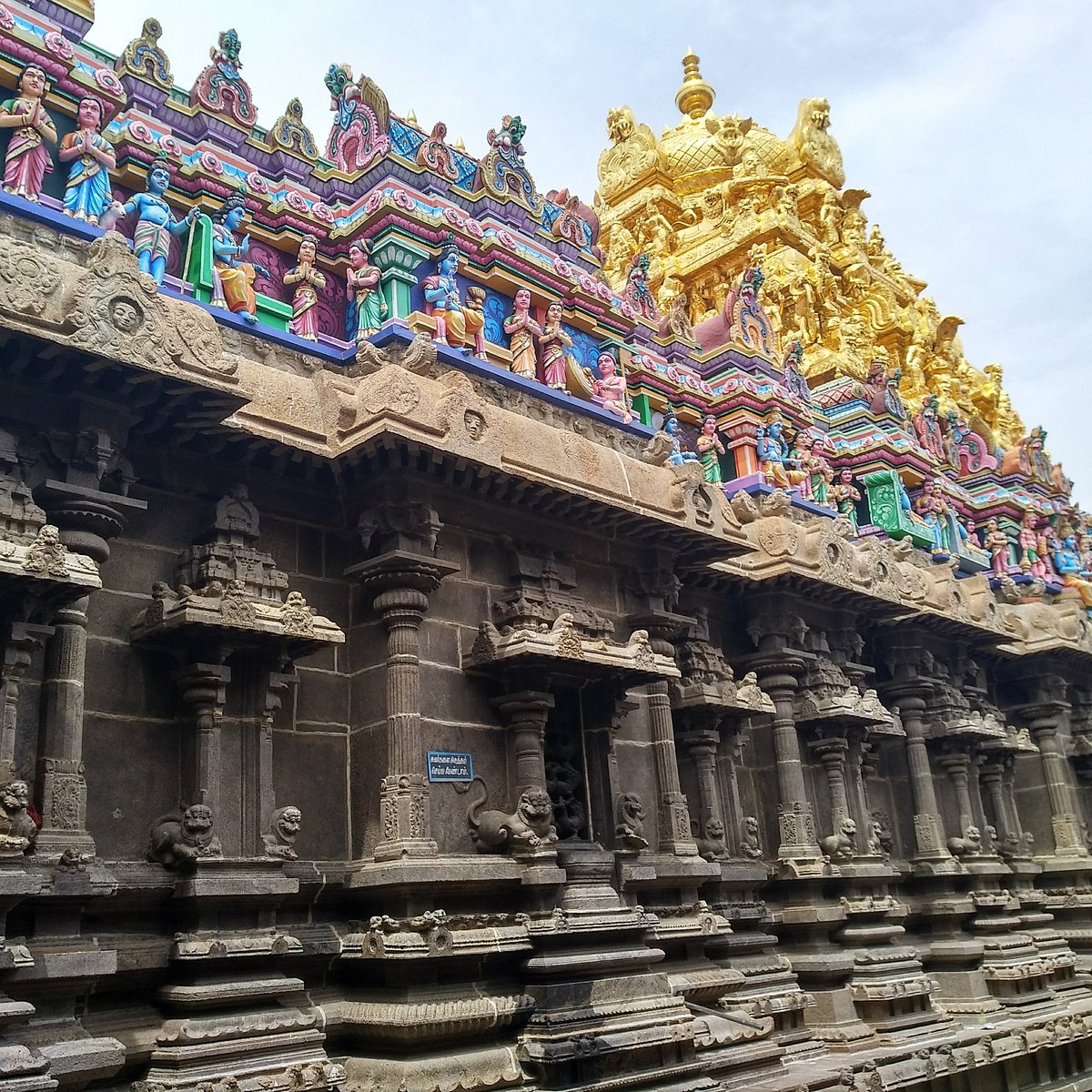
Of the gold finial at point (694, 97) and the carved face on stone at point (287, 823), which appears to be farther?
the gold finial at point (694, 97)

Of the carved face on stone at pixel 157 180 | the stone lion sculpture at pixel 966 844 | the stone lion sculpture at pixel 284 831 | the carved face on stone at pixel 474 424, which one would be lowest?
the stone lion sculpture at pixel 966 844

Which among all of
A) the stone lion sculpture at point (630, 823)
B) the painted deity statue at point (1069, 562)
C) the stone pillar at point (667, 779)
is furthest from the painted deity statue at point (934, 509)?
the stone lion sculpture at point (630, 823)

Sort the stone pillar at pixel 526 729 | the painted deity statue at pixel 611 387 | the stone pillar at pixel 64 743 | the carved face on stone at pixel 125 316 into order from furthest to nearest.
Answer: the painted deity statue at pixel 611 387 → the stone pillar at pixel 526 729 → the carved face on stone at pixel 125 316 → the stone pillar at pixel 64 743

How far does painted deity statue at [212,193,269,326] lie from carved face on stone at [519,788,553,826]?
26.0 feet

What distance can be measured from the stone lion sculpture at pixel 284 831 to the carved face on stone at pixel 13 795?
7.29 feet

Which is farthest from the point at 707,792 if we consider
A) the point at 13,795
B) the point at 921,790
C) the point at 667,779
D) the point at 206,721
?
the point at 13,795

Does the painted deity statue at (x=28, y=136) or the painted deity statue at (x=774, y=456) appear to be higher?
the painted deity statue at (x=28, y=136)

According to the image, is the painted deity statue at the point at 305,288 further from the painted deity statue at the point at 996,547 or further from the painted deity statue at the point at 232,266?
the painted deity statue at the point at 996,547

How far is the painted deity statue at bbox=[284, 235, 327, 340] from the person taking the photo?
55.7ft

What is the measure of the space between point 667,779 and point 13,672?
7403 mm

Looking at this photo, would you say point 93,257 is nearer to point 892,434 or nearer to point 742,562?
point 742,562

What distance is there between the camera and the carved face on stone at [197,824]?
9.13 metres

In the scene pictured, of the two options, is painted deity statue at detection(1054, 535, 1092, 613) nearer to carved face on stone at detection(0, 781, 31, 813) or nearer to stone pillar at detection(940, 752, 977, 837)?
stone pillar at detection(940, 752, 977, 837)

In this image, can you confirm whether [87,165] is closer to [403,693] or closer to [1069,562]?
[403,693]
